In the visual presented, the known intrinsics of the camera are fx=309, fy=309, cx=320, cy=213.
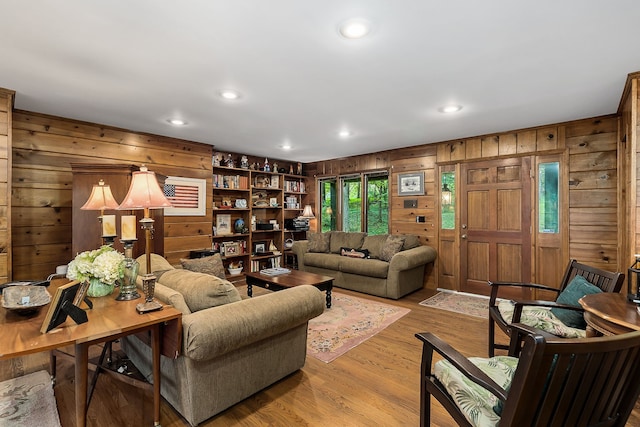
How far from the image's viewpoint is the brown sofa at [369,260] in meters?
4.36

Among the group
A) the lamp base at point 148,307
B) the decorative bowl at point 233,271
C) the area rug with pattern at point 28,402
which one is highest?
the lamp base at point 148,307

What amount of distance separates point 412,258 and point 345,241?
4.68ft

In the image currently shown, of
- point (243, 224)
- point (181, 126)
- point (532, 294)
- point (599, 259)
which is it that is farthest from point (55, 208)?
point (599, 259)

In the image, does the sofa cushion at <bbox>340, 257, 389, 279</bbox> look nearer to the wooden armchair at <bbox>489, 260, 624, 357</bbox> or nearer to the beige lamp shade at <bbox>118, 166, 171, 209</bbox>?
the wooden armchair at <bbox>489, 260, 624, 357</bbox>

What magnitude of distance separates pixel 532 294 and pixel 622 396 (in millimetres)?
3361

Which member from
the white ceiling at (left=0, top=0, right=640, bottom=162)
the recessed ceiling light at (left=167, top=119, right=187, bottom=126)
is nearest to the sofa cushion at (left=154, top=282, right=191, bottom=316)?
the white ceiling at (left=0, top=0, right=640, bottom=162)

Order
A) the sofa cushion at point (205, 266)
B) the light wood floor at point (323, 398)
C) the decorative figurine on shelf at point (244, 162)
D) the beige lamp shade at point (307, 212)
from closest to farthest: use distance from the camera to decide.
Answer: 1. the light wood floor at point (323, 398)
2. the sofa cushion at point (205, 266)
3. the decorative figurine on shelf at point (244, 162)
4. the beige lamp shade at point (307, 212)

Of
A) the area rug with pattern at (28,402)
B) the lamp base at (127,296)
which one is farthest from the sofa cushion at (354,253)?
the area rug with pattern at (28,402)

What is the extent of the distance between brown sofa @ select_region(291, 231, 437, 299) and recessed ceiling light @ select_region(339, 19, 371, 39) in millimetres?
3085

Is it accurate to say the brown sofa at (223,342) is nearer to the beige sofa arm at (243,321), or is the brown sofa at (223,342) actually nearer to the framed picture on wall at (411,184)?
the beige sofa arm at (243,321)

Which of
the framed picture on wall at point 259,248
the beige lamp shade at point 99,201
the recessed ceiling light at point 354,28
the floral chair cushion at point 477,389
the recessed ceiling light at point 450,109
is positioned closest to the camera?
the floral chair cushion at point 477,389

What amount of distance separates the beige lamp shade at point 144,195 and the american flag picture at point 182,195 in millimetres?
2729

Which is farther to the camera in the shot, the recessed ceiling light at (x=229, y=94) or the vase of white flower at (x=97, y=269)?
the recessed ceiling light at (x=229, y=94)

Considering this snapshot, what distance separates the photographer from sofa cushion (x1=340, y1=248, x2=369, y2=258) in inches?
196
